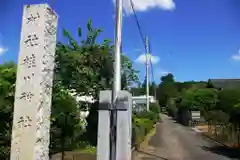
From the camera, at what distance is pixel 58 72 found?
17.9m

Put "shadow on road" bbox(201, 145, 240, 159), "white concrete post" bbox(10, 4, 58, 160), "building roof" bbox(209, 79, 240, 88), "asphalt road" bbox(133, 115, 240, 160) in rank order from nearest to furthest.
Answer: "white concrete post" bbox(10, 4, 58, 160), "asphalt road" bbox(133, 115, 240, 160), "shadow on road" bbox(201, 145, 240, 159), "building roof" bbox(209, 79, 240, 88)

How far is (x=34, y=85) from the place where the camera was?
21.0 ft

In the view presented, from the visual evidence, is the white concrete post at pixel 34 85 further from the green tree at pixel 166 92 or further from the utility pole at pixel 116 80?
the green tree at pixel 166 92

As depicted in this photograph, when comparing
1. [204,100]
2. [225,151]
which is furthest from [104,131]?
[204,100]

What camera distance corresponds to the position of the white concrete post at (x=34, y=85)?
627 centimetres

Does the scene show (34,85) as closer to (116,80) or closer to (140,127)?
(116,80)

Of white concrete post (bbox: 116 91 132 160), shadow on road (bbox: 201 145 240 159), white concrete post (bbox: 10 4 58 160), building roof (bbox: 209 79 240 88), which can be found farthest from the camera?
building roof (bbox: 209 79 240 88)

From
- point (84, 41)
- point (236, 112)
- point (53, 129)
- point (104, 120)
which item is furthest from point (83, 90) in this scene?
point (104, 120)

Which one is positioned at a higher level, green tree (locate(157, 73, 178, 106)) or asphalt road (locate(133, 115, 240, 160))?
green tree (locate(157, 73, 178, 106))

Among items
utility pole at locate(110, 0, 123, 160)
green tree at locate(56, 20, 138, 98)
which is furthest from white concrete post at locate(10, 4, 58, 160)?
green tree at locate(56, 20, 138, 98)

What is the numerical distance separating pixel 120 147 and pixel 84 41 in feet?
38.8

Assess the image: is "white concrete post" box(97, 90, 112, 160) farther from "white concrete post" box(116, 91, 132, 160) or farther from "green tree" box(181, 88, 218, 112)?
"green tree" box(181, 88, 218, 112)

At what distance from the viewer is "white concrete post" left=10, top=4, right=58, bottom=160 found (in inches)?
247

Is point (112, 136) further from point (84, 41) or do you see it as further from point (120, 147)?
point (84, 41)
